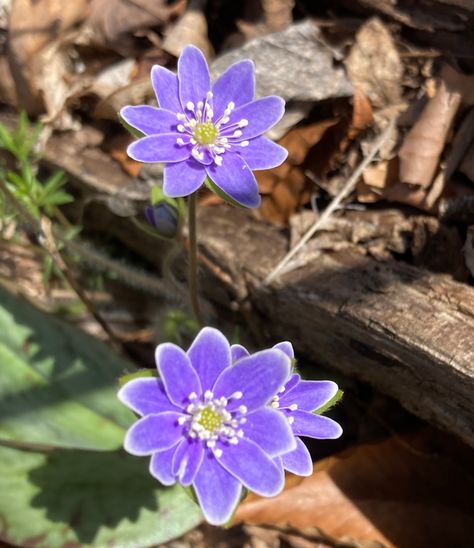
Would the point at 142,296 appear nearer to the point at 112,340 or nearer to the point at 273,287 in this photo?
the point at 112,340

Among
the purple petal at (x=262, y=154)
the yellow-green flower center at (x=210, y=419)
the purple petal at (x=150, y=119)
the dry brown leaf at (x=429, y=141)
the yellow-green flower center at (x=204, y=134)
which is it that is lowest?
the yellow-green flower center at (x=210, y=419)

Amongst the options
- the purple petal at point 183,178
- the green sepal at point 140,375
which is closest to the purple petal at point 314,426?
the green sepal at point 140,375

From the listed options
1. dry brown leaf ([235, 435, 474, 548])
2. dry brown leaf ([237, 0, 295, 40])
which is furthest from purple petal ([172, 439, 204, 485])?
dry brown leaf ([237, 0, 295, 40])

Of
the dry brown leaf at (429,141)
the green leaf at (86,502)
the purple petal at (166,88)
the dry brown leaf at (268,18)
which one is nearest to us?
the purple petal at (166,88)

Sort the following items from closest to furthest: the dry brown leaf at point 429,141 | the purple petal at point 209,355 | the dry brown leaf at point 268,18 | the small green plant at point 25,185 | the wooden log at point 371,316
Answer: the purple petal at point 209,355
the wooden log at point 371,316
the dry brown leaf at point 429,141
the small green plant at point 25,185
the dry brown leaf at point 268,18

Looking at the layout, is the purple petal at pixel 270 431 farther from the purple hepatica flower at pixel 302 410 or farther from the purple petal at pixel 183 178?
the purple petal at pixel 183 178

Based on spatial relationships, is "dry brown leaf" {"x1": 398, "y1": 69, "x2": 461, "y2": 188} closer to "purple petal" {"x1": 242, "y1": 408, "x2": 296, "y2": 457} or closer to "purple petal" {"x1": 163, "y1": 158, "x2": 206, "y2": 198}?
"purple petal" {"x1": 163, "y1": 158, "x2": 206, "y2": 198}
